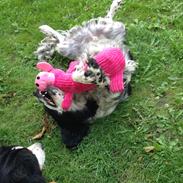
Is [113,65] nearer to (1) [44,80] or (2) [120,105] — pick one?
(1) [44,80]

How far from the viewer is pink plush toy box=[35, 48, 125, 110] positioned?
3912mm

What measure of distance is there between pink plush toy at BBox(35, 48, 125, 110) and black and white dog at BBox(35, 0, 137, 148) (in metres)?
0.06

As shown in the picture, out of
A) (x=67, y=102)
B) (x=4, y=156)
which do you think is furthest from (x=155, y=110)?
(x=4, y=156)

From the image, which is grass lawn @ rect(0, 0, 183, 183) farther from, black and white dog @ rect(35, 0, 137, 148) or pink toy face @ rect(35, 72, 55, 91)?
pink toy face @ rect(35, 72, 55, 91)

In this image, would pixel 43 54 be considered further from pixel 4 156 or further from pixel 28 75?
pixel 4 156

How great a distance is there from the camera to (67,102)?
394 cm

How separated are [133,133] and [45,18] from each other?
69.7 inches

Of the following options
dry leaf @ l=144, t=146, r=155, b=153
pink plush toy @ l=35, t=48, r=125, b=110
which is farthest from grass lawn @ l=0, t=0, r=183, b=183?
pink plush toy @ l=35, t=48, r=125, b=110

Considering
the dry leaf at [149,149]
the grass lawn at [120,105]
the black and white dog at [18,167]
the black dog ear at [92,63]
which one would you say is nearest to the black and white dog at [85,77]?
the black dog ear at [92,63]

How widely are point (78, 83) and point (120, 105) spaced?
0.69 metres

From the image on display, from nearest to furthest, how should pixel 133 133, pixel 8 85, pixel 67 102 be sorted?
pixel 67 102 → pixel 133 133 → pixel 8 85

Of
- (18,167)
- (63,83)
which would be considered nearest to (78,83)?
(63,83)

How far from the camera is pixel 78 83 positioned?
391 centimetres

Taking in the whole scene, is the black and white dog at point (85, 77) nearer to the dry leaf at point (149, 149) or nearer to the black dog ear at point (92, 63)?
the black dog ear at point (92, 63)
